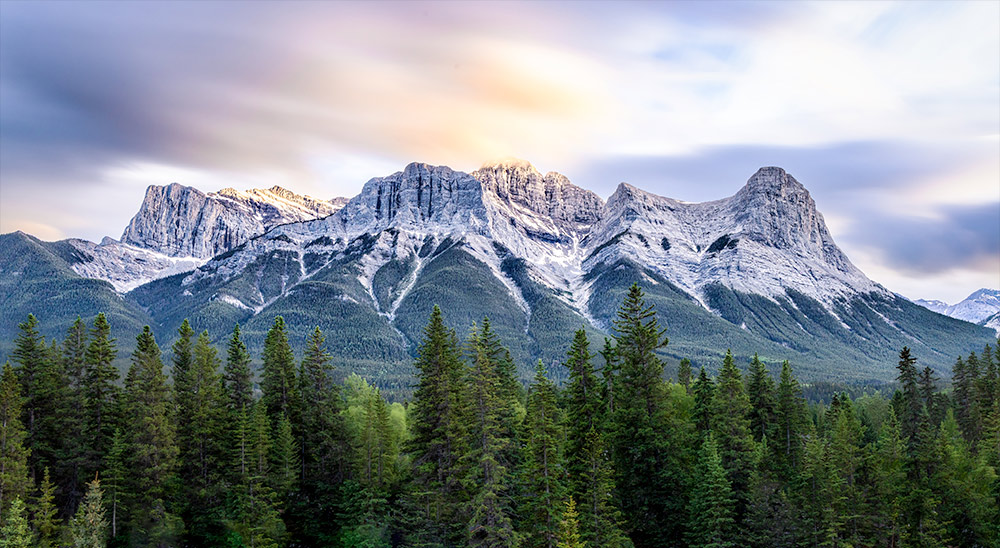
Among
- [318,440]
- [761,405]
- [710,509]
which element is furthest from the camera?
[761,405]

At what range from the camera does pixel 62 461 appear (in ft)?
185

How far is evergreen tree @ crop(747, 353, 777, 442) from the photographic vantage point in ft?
214

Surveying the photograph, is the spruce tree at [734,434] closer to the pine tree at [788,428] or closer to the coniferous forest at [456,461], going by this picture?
the coniferous forest at [456,461]

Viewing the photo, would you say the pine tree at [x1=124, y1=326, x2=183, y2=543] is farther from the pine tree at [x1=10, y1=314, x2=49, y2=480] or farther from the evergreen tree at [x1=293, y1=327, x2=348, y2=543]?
the evergreen tree at [x1=293, y1=327, x2=348, y2=543]

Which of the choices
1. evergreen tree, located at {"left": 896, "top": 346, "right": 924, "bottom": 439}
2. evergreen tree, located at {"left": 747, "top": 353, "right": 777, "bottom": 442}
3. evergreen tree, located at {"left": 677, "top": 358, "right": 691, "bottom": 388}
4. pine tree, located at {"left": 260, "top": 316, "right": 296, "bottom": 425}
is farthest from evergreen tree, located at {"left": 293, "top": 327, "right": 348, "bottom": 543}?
evergreen tree, located at {"left": 896, "top": 346, "right": 924, "bottom": 439}

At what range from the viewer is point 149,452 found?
55.8 m

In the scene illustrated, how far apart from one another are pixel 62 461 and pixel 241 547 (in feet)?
58.0

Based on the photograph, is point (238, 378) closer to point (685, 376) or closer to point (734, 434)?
point (734, 434)

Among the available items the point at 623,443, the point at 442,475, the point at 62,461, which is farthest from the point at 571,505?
the point at 62,461

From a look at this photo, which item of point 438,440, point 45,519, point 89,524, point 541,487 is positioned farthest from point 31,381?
point 541,487

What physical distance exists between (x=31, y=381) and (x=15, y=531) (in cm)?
1690

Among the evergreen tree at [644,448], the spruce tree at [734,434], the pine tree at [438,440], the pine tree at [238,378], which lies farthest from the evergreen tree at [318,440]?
the spruce tree at [734,434]

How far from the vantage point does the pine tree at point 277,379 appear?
6438 cm

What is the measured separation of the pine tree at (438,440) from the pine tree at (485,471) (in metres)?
1.04
